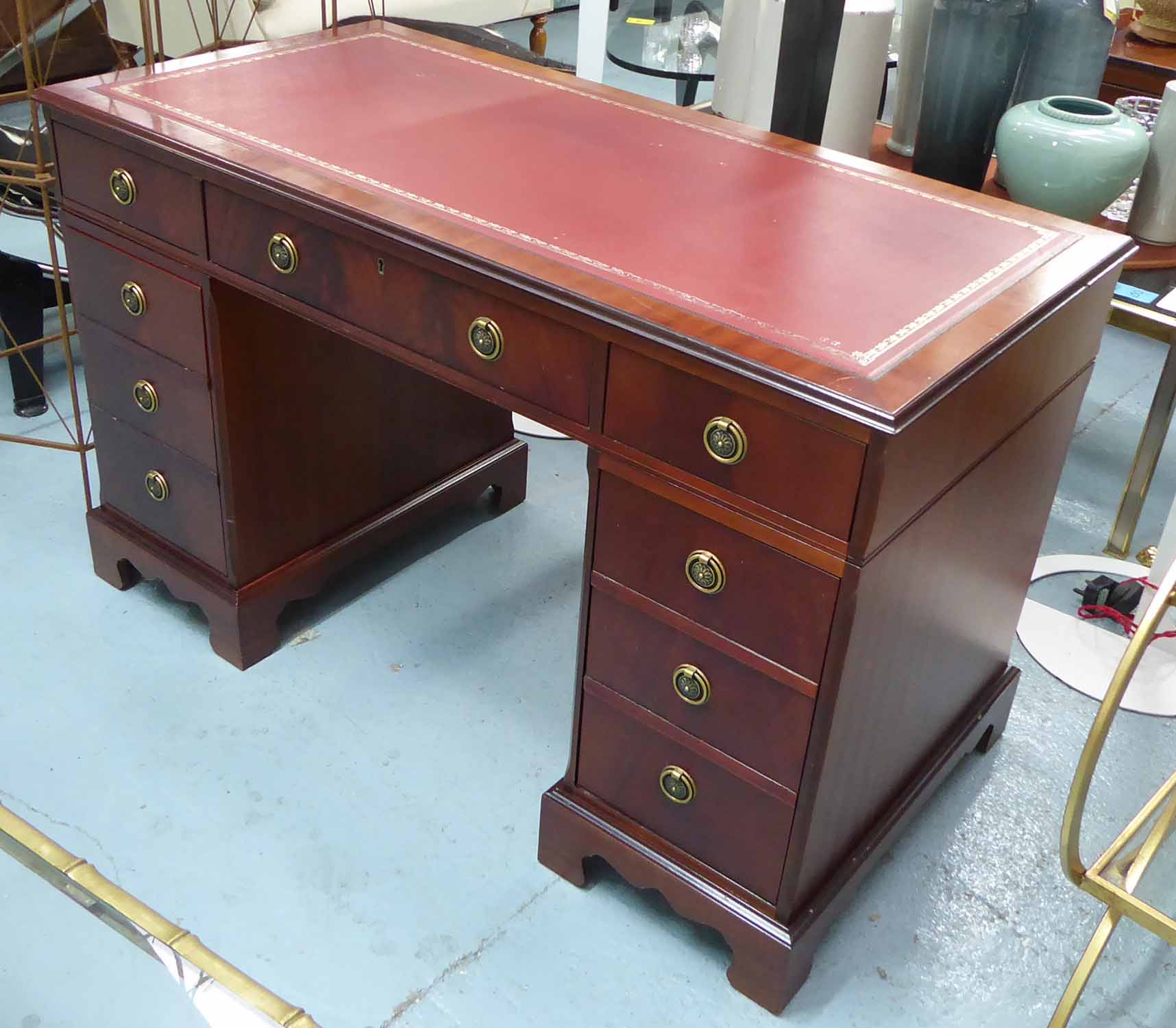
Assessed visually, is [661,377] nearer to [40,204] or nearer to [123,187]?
[123,187]

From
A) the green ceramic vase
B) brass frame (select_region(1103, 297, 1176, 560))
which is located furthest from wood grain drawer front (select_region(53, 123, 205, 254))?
brass frame (select_region(1103, 297, 1176, 560))

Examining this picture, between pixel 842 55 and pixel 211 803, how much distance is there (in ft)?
4.82

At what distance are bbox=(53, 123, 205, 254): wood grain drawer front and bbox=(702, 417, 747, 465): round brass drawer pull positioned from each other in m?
0.78

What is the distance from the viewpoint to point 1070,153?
5.95ft

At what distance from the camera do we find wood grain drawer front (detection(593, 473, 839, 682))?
1.25m

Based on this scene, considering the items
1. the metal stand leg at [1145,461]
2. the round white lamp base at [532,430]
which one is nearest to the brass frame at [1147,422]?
the metal stand leg at [1145,461]

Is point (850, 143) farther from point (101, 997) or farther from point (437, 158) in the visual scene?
point (101, 997)

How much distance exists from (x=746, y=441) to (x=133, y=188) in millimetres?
967

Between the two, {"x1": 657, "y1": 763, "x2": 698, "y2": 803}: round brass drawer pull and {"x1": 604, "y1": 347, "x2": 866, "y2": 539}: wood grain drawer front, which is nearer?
{"x1": 604, "y1": 347, "x2": 866, "y2": 539}: wood grain drawer front

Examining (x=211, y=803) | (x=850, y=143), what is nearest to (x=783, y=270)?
(x=850, y=143)

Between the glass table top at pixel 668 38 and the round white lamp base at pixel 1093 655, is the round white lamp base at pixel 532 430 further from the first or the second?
the glass table top at pixel 668 38

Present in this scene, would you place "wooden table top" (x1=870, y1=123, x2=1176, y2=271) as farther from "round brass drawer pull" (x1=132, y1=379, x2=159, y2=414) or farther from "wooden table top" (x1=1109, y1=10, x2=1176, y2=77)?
"wooden table top" (x1=1109, y1=10, x2=1176, y2=77)

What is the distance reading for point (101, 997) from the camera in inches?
56.6

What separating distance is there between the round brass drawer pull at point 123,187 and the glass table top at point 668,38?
2.04m
